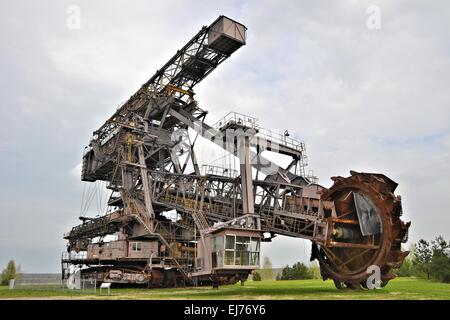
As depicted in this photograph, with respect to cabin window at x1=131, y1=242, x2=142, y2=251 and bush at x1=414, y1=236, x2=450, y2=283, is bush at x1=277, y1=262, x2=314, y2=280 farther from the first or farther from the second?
cabin window at x1=131, y1=242, x2=142, y2=251

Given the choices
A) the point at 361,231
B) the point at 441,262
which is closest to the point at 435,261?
the point at 441,262

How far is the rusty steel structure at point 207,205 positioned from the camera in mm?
26531

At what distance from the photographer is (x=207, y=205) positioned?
123 ft

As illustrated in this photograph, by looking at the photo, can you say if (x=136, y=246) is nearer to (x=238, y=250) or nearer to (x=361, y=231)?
(x=238, y=250)

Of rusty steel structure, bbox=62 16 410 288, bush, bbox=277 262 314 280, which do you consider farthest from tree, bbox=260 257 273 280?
rusty steel structure, bbox=62 16 410 288

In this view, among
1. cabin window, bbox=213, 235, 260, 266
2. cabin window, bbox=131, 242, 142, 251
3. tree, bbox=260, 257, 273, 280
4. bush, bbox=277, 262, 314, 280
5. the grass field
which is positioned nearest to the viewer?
the grass field

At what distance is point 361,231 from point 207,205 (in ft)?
50.2

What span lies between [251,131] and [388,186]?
1123cm

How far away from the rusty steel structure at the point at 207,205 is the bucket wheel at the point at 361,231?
0.07 metres

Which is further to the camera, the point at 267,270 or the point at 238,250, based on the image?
the point at 267,270

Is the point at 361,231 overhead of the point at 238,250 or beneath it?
overhead

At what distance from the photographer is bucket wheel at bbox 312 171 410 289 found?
2517cm

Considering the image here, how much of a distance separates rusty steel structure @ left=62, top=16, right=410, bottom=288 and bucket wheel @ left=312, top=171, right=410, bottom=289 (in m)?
0.07
